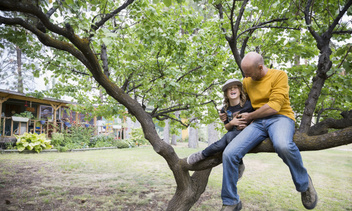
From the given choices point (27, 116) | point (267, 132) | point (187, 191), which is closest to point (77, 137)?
point (27, 116)

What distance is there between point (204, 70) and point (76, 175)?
221 inches

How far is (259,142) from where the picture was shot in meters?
2.48

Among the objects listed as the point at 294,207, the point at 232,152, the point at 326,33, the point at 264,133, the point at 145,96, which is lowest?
the point at 294,207

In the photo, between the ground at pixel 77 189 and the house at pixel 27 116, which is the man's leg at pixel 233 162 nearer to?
the ground at pixel 77 189

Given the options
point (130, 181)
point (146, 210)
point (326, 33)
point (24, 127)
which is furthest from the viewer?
point (24, 127)

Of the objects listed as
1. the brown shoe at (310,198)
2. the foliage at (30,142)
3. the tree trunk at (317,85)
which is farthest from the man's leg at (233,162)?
the foliage at (30,142)

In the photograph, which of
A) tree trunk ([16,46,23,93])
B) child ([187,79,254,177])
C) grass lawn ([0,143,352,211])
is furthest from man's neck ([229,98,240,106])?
tree trunk ([16,46,23,93])

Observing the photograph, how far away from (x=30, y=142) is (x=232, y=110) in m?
13.7

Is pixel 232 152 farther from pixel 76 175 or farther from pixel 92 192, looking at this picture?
pixel 76 175

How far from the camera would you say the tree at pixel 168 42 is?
325 cm

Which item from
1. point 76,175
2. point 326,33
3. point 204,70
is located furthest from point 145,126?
point 76,175

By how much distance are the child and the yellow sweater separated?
0.37 ft

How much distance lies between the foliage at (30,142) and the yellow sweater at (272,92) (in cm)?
1336

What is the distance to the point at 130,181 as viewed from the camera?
7125 mm
